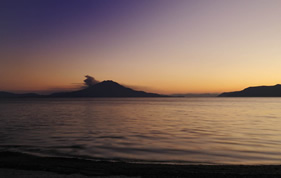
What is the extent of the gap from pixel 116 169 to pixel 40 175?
322 centimetres

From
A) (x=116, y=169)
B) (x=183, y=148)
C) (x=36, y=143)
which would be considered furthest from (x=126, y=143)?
(x=116, y=169)

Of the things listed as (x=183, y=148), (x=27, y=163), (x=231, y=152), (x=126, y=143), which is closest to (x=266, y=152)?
(x=231, y=152)

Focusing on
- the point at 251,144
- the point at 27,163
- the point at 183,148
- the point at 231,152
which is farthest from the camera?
the point at 251,144

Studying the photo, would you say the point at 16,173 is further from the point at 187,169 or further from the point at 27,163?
the point at 187,169

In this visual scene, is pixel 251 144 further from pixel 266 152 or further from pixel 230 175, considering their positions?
pixel 230 175

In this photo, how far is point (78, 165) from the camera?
1112 centimetres

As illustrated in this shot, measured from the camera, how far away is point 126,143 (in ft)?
62.5

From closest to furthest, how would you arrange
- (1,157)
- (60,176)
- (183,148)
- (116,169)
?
(60,176), (116,169), (1,157), (183,148)

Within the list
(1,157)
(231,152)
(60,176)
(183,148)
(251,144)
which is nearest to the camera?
(60,176)

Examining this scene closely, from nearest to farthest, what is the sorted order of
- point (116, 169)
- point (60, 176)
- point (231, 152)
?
1. point (60, 176)
2. point (116, 169)
3. point (231, 152)

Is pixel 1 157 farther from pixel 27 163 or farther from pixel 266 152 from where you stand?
pixel 266 152

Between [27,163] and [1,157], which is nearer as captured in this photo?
[27,163]

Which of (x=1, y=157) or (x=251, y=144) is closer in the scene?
(x=1, y=157)

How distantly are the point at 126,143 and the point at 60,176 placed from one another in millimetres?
10223
